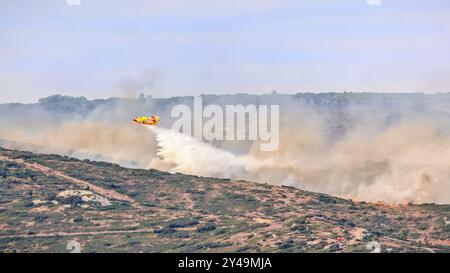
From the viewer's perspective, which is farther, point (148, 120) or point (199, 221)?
point (199, 221)

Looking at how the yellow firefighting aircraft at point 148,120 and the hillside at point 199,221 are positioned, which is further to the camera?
the yellow firefighting aircraft at point 148,120

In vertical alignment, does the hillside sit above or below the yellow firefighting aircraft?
below

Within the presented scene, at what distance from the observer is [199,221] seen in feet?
573

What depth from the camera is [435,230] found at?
169000 millimetres

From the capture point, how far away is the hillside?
152625 millimetres

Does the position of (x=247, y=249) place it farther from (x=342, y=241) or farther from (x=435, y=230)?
(x=435, y=230)

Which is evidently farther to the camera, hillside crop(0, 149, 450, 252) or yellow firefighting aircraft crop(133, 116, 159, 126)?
yellow firefighting aircraft crop(133, 116, 159, 126)

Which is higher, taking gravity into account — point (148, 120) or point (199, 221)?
point (148, 120)

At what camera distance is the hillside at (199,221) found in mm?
152625

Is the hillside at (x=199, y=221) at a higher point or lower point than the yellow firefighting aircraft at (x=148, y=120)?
lower

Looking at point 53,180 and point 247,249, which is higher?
point 53,180
